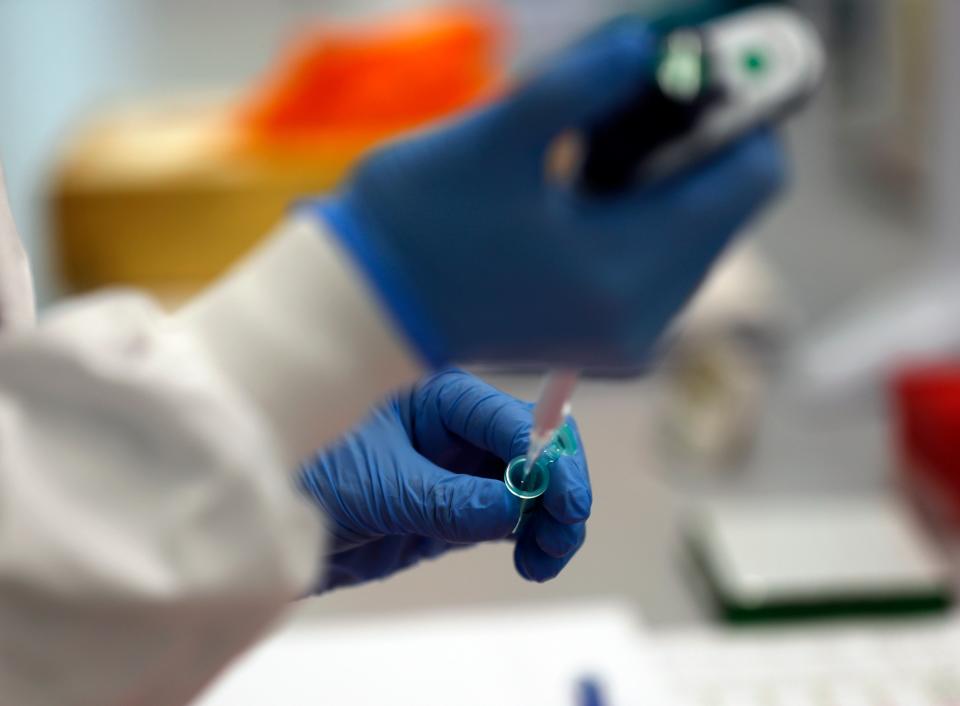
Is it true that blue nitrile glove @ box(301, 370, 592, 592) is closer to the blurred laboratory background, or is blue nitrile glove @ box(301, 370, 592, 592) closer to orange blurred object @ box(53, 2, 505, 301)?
the blurred laboratory background

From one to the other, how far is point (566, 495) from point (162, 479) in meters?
0.15

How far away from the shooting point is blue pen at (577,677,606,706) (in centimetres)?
65

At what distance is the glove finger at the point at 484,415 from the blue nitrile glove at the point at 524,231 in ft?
0.19

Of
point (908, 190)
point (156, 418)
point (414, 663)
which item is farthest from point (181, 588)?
point (908, 190)

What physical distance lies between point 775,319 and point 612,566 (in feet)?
2.45

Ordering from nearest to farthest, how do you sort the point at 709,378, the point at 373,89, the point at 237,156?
the point at 709,378, the point at 237,156, the point at 373,89

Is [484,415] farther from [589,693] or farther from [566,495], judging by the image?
[589,693]

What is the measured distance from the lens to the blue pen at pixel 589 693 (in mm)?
653

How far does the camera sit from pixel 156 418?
0.32 meters

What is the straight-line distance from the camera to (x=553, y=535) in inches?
15.5

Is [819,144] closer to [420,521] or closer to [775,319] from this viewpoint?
[775,319]

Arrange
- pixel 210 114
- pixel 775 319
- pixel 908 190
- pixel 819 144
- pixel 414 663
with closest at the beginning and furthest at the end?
pixel 414 663, pixel 775 319, pixel 210 114, pixel 908 190, pixel 819 144

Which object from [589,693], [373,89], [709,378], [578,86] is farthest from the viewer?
[373,89]

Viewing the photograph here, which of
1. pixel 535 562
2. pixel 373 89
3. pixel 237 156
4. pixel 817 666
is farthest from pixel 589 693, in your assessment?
pixel 373 89
